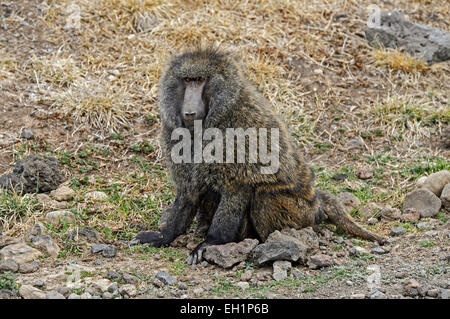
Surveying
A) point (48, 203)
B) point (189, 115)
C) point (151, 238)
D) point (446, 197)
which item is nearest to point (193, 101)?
point (189, 115)

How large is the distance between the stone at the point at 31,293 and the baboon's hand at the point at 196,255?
1024mm

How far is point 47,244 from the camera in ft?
12.7

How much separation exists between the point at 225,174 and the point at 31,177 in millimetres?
1688

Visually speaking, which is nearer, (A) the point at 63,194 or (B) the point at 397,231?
(B) the point at 397,231

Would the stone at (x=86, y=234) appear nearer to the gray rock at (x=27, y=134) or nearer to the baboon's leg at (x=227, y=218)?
the baboon's leg at (x=227, y=218)

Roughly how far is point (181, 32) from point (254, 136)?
10.2 ft

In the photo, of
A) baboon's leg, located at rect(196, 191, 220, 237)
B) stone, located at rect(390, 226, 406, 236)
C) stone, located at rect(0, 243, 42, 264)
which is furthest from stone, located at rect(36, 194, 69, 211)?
stone, located at rect(390, 226, 406, 236)

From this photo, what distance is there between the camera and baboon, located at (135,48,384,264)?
405 centimetres

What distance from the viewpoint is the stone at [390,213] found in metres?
4.70

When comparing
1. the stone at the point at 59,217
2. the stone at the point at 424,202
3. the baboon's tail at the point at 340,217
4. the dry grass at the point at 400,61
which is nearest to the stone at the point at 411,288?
the baboon's tail at the point at 340,217

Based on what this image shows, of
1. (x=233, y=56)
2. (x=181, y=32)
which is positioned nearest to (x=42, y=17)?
(x=181, y=32)

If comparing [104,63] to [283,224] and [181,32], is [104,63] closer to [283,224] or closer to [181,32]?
[181,32]

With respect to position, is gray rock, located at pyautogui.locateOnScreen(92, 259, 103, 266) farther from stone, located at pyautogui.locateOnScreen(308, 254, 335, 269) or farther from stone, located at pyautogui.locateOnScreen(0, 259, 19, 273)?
stone, located at pyautogui.locateOnScreen(308, 254, 335, 269)

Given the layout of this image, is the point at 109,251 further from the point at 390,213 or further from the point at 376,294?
the point at 390,213
